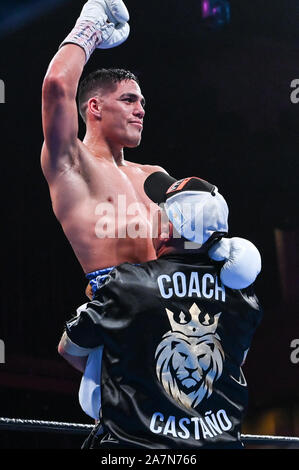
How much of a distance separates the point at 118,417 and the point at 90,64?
246 centimetres

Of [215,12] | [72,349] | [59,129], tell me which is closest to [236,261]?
[72,349]

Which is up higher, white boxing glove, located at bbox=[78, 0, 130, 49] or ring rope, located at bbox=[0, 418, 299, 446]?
white boxing glove, located at bbox=[78, 0, 130, 49]

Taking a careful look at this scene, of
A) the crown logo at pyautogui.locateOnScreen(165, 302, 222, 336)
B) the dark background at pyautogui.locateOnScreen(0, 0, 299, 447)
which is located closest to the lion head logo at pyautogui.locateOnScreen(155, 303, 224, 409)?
the crown logo at pyautogui.locateOnScreen(165, 302, 222, 336)

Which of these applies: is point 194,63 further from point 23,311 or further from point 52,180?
point 52,180

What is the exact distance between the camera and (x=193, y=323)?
133 centimetres

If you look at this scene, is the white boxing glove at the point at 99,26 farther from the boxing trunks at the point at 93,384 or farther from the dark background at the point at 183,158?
the dark background at the point at 183,158

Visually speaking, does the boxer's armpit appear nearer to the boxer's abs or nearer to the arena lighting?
the boxer's abs

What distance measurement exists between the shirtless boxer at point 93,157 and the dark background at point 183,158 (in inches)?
65.9

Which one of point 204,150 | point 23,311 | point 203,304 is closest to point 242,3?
point 204,150

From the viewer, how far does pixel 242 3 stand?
142 inches

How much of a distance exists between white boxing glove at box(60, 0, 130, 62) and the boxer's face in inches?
5.3

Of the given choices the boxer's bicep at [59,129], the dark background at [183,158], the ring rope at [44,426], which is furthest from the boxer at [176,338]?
the dark background at [183,158]

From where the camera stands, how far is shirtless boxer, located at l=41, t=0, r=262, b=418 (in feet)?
5.16

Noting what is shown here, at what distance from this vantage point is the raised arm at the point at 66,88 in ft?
5.10
